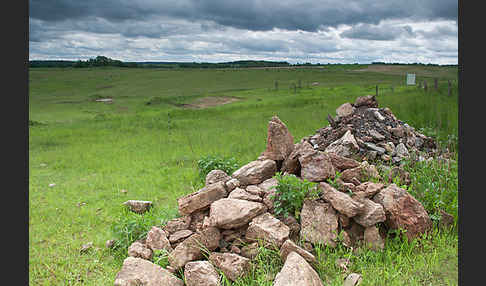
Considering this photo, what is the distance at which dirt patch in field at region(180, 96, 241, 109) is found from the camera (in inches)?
1083

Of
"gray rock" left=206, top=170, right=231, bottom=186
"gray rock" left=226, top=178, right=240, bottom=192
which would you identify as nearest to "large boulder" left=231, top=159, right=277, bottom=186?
"gray rock" left=226, top=178, right=240, bottom=192

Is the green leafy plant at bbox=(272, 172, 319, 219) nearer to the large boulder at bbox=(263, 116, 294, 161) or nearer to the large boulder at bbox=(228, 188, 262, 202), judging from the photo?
the large boulder at bbox=(228, 188, 262, 202)

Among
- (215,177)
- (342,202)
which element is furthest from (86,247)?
(342,202)

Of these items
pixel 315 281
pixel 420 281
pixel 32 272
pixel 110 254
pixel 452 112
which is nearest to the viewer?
pixel 315 281

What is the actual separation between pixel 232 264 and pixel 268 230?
2.11 feet

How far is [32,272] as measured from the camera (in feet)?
17.4

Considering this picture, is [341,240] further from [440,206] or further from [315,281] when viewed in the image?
[440,206]

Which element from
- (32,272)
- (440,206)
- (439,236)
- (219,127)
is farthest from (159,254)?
(219,127)

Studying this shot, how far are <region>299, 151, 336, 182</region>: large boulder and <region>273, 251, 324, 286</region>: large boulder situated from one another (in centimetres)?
176

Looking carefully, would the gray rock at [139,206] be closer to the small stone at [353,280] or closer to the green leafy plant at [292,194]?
the green leafy plant at [292,194]

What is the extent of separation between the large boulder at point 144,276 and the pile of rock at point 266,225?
1 centimetres

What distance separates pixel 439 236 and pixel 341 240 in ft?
4.77

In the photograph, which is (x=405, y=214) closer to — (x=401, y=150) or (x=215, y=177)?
(x=215, y=177)

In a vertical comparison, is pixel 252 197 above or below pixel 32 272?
above
